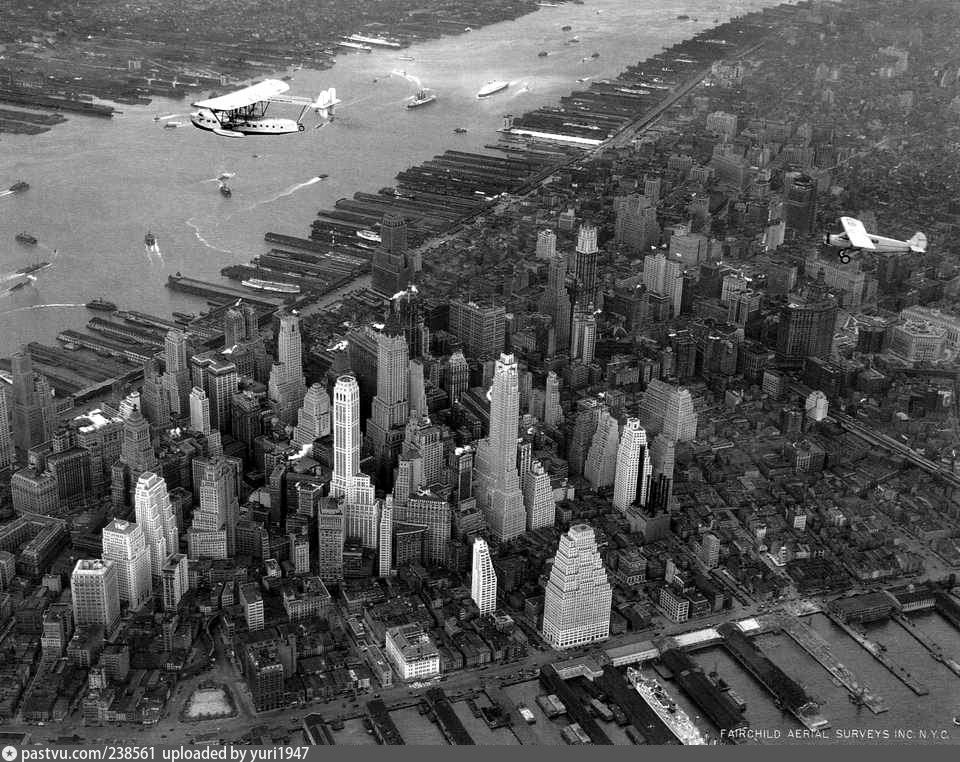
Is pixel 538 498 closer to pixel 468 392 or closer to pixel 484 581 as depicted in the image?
pixel 484 581

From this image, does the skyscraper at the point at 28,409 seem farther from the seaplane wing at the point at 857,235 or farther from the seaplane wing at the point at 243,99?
the seaplane wing at the point at 857,235

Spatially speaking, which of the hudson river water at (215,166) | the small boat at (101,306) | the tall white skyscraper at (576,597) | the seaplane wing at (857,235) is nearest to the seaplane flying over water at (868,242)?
the seaplane wing at (857,235)

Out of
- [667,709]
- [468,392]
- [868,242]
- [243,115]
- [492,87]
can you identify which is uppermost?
[243,115]

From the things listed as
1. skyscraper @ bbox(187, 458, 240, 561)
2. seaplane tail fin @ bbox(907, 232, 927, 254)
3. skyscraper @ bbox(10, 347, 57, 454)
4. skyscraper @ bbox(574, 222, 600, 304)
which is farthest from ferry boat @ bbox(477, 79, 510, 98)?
skyscraper @ bbox(187, 458, 240, 561)

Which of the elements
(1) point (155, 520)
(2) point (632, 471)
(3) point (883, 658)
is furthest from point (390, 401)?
(3) point (883, 658)

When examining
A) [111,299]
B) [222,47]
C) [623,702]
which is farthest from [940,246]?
[222,47]

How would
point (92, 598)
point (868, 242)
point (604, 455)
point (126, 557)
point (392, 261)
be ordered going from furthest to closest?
point (392, 261) → point (868, 242) → point (604, 455) → point (126, 557) → point (92, 598)

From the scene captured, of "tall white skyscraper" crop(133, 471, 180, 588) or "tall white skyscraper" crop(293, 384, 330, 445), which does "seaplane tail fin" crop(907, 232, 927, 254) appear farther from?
"tall white skyscraper" crop(133, 471, 180, 588)
